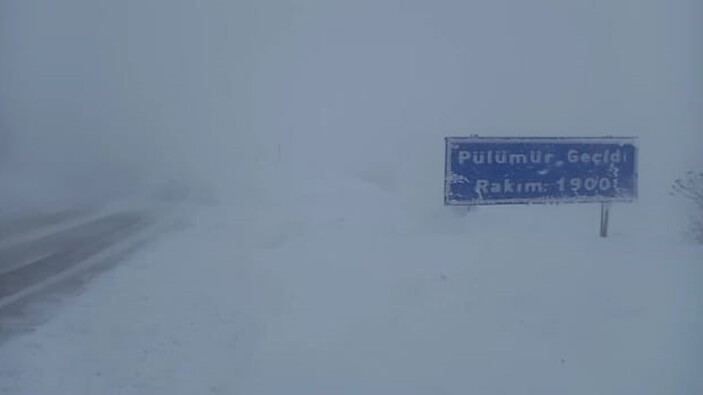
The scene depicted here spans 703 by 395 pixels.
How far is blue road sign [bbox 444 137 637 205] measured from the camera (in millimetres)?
10648

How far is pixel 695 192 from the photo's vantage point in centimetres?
1256

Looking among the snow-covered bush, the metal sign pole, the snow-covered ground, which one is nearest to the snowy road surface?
the snow-covered ground

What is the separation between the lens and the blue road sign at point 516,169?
419 inches

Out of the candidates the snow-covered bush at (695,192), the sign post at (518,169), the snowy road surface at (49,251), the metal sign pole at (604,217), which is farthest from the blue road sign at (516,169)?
the snowy road surface at (49,251)

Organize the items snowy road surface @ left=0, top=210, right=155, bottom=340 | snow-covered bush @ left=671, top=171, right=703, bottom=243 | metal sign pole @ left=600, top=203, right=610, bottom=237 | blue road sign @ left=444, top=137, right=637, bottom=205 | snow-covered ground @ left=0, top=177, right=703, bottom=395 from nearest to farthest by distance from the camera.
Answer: snow-covered ground @ left=0, top=177, right=703, bottom=395 < snowy road surface @ left=0, top=210, right=155, bottom=340 < blue road sign @ left=444, top=137, right=637, bottom=205 < metal sign pole @ left=600, top=203, right=610, bottom=237 < snow-covered bush @ left=671, top=171, right=703, bottom=243

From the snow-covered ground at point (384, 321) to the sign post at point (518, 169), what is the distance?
0.59 metres

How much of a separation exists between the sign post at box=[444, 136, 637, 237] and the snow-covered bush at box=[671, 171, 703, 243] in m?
1.98

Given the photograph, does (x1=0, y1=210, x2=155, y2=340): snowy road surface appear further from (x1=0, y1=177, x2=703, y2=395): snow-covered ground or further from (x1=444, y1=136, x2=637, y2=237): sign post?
(x1=444, y1=136, x2=637, y2=237): sign post

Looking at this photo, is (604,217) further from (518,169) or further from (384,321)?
(384,321)

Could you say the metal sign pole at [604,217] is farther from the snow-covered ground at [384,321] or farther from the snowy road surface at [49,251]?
the snowy road surface at [49,251]

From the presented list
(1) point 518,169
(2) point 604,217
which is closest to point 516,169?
(1) point 518,169

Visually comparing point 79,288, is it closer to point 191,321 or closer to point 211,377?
point 191,321

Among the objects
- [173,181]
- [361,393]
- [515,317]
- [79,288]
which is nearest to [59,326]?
[79,288]

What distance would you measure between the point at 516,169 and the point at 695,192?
3474mm
